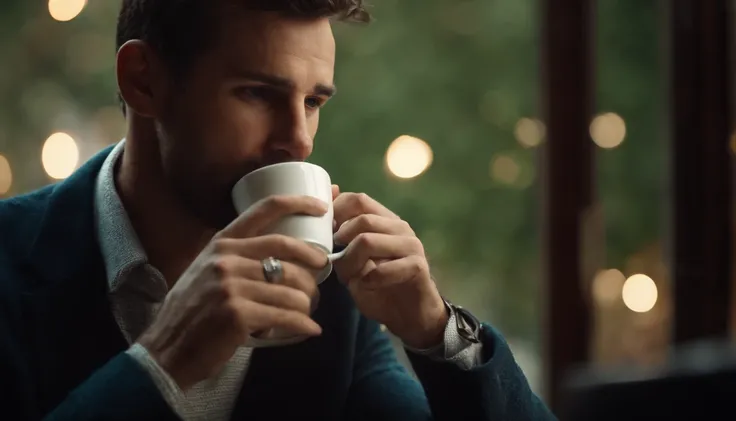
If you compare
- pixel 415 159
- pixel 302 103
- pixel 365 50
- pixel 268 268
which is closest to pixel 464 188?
pixel 415 159

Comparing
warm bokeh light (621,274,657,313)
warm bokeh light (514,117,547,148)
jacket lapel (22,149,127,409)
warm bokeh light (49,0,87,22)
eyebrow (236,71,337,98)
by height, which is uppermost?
warm bokeh light (49,0,87,22)

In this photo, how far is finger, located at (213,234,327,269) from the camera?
92 centimetres

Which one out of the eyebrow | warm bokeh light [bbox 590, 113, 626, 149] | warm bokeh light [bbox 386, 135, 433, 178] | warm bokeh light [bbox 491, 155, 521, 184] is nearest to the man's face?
the eyebrow

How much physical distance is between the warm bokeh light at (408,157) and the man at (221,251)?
0.47 meters

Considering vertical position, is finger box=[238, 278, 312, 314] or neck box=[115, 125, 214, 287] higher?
neck box=[115, 125, 214, 287]

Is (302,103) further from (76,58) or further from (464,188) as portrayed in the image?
(464,188)

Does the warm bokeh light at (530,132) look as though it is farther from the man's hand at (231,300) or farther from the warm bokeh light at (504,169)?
the man's hand at (231,300)

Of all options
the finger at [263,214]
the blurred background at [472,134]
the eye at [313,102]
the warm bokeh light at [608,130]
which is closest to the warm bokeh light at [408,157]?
the blurred background at [472,134]

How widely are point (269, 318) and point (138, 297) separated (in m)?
0.29

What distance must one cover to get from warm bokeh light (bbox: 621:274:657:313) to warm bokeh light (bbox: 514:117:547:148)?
39cm

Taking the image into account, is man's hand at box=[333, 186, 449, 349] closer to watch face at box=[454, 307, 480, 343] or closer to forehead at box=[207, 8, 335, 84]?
watch face at box=[454, 307, 480, 343]

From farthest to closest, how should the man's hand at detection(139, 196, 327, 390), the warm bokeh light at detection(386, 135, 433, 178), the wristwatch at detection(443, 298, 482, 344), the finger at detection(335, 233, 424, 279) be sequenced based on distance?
the warm bokeh light at detection(386, 135, 433, 178)
the wristwatch at detection(443, 298, 482, 344)
the finger at detection(335, 233, 424, 279)
the man's hand at detection(139, 196, 327, 390)

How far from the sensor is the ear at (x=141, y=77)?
45.7 inches

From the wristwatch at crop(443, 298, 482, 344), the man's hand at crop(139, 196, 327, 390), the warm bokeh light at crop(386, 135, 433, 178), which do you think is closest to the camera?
the man's hand at crop(139, 196, 327, 390)
